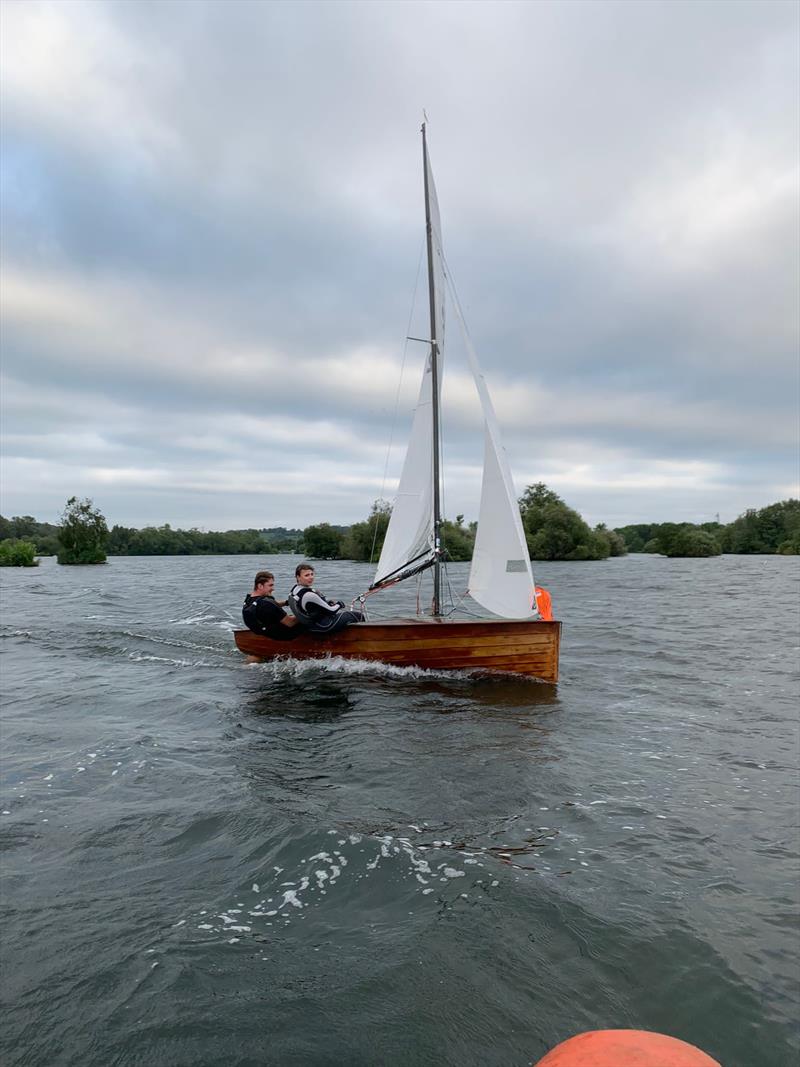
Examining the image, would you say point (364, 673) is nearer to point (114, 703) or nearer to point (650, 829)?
point (114, 703)

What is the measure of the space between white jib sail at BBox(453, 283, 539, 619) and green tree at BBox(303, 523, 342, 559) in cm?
8864

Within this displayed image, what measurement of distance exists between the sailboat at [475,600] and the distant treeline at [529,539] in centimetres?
4607

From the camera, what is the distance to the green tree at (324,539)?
10094cm

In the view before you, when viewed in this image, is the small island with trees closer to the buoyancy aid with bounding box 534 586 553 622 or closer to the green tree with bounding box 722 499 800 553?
the green tree with bounding box 722 499 800 553

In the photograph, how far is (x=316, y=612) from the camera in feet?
41.5

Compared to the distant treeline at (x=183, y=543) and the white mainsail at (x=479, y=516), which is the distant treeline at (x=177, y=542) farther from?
the white mainsail at (x=479, y=516)

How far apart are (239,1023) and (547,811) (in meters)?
3.78

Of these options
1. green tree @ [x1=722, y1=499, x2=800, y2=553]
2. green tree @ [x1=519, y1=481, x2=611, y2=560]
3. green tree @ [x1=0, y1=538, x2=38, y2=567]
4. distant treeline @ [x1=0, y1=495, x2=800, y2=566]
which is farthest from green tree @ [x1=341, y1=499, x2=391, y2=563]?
green tree @ [x1=722, y1=499, x2=800, y2=553]

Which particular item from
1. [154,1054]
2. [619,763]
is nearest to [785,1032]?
[154,1054]

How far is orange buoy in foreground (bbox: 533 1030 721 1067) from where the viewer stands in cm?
204

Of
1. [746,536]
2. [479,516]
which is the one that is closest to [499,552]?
[479,516]

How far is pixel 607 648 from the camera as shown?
17797mm

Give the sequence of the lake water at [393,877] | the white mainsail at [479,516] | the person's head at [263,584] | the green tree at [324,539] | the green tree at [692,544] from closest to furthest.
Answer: the lake water at [393,877] → the white mainsail at [479,516] → the person's head at [263,584] → the green tree at [692,544] → the green tree at [324,539]

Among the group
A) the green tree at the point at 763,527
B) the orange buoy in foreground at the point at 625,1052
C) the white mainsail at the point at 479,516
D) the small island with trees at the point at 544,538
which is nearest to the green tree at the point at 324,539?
the small island with trees at the point at 544,538
